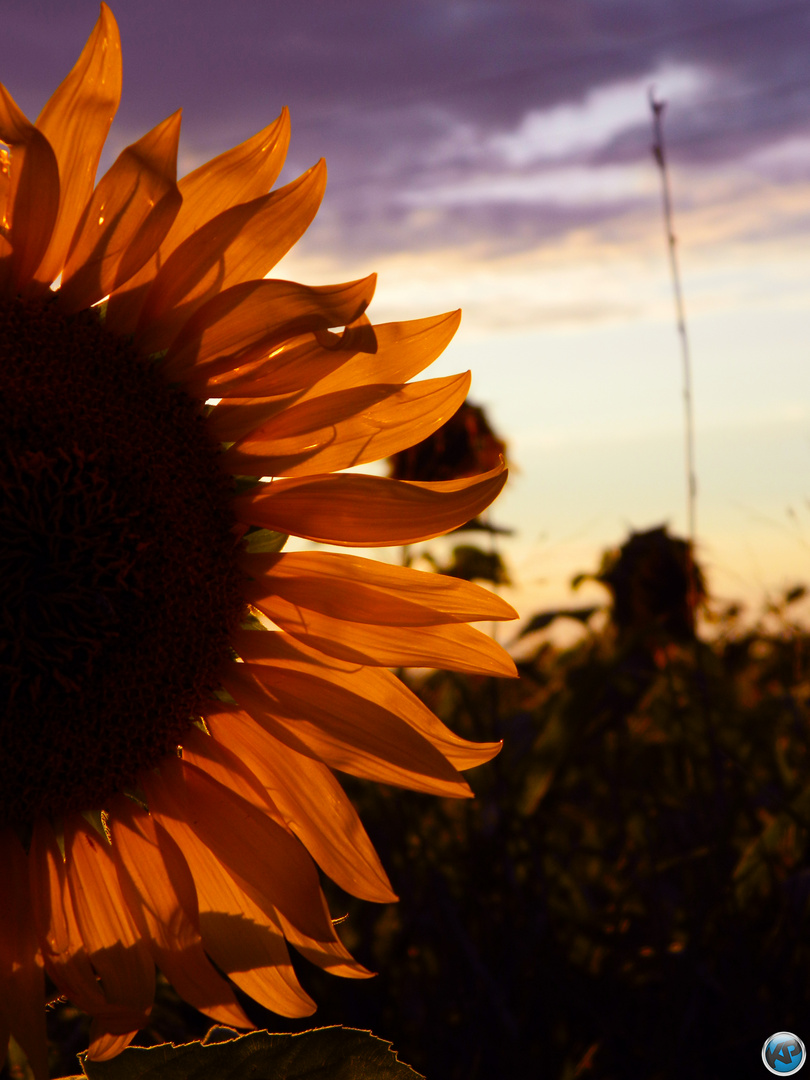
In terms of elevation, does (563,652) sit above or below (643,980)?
above

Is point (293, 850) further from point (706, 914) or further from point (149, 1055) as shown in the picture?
point (706, 914)

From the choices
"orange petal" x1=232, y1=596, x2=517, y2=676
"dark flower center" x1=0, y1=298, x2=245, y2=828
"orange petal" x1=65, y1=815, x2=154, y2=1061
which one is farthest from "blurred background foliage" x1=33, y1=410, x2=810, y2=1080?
"orange petal" x1=232, y1=596, x2=517, y2=676

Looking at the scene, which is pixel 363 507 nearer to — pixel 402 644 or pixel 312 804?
pixel 402 644

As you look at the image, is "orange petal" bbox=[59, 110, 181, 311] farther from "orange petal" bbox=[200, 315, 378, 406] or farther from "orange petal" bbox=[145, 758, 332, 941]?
"orange petal" bbox=[145, 758, 332, 941]

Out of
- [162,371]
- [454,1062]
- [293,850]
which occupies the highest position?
[162,371]

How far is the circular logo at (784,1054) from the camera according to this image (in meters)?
1.62

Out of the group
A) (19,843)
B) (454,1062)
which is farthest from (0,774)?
(454,1062)

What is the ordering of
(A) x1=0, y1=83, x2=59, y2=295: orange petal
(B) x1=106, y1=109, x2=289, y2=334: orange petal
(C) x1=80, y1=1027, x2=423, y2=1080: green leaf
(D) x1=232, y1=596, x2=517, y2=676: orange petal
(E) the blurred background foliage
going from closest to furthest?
(C) x1=80, y1=1027, x2=423, y2=1080: green leaf → (A) x1=0, y1=83, x2=59, y2=295: orange petal → (B) x1=106, y1=109, x2=289, y2=334: orange petal → (D) x1=232, y1=596, x2=517, y2=676: orange petal → (E) the blurred background foliage

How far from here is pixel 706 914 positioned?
6.62ft

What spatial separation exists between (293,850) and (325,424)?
1.91ft

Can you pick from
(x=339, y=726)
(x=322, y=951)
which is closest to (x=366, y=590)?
(x=339, y=726)

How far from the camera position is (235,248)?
128 cm

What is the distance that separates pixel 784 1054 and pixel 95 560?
1.37 meters

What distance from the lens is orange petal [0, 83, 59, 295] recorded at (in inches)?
46.0
